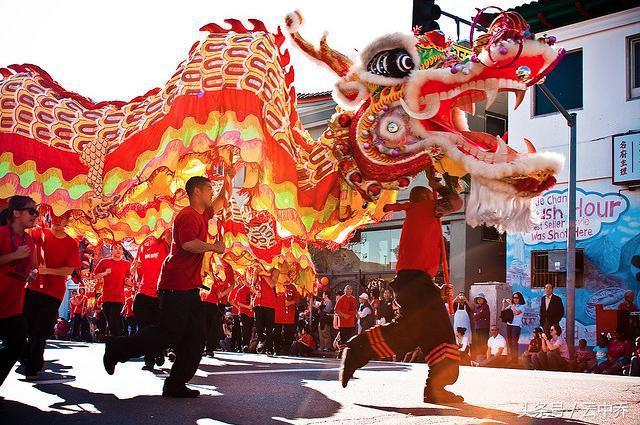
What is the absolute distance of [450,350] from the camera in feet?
20.1

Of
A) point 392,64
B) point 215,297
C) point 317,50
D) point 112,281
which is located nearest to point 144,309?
point 215,297

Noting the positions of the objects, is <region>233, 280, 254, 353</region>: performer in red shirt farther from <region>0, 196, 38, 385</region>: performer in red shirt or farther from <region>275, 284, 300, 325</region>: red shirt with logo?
<region>0, 196, 38, 385</region>: performer in red shirt

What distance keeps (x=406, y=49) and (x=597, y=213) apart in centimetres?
1290

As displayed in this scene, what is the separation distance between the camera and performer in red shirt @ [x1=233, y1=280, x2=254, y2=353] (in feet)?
55.8

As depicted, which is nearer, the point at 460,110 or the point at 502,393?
the point at 460,110

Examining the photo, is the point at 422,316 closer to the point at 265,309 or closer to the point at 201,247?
the point at 201,247

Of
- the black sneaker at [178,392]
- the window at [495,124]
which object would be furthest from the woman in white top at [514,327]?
the black sneaker at [178,392]

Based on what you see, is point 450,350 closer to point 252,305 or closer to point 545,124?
point 252,305

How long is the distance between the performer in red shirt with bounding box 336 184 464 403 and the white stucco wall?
39.8 feet

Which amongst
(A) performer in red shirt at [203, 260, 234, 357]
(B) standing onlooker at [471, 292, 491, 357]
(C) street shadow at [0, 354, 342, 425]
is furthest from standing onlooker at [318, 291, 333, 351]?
(C) street shadow at [0, 354, 342, 425]

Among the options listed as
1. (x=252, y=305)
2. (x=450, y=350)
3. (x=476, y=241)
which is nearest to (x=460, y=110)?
(x=450, y=350)

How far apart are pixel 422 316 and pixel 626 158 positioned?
12441 mm

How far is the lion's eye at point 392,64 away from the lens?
6.13 meters

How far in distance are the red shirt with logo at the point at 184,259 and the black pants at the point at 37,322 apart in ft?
6.92
